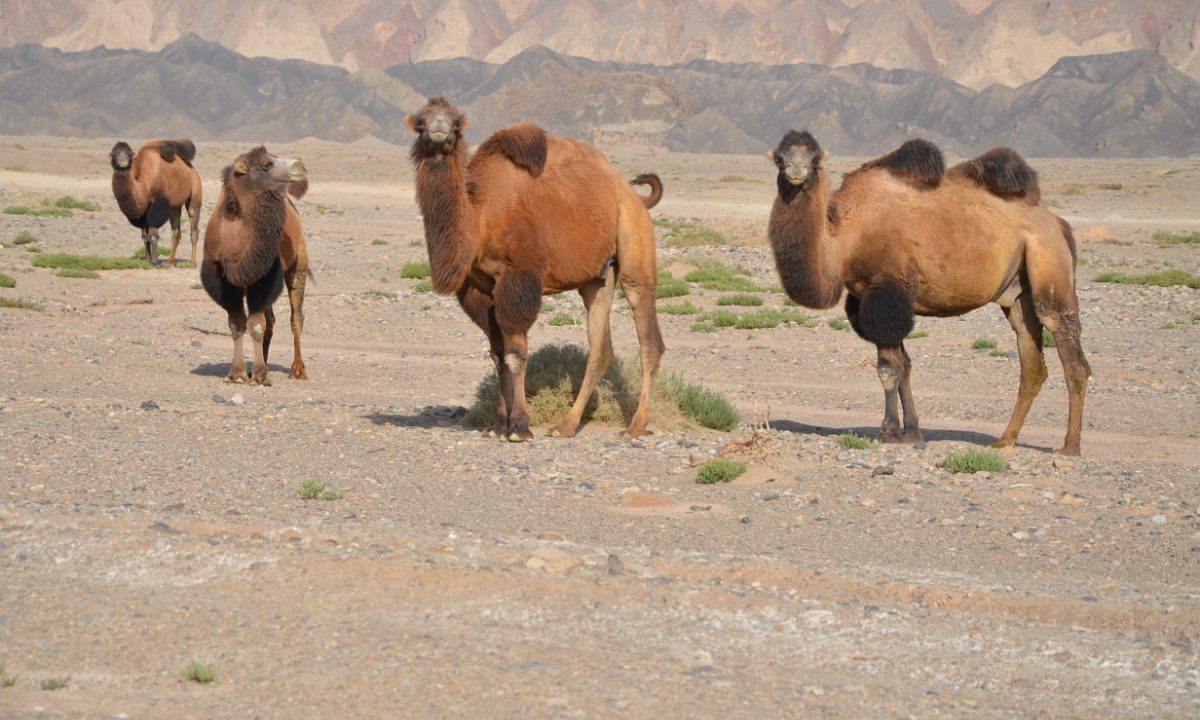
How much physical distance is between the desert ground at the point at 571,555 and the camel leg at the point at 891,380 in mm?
446

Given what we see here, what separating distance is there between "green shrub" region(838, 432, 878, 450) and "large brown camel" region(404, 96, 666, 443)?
170 centimetres

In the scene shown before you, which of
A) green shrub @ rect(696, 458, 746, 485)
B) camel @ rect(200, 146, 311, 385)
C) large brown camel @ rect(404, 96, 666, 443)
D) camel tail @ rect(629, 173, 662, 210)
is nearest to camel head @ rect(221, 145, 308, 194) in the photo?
camel @ rect(200, 146, 311, 385)

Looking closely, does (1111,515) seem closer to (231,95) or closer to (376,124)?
(376,124)

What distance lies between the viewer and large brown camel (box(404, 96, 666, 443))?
9.11m

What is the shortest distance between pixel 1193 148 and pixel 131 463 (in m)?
117

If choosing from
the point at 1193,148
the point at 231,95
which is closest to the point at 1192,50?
the point at 1193,148

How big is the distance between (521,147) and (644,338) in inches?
77.9

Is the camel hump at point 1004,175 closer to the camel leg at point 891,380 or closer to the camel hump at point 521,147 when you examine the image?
the camel leg at point 891,380

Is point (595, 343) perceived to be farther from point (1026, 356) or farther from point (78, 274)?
point (78, 274)

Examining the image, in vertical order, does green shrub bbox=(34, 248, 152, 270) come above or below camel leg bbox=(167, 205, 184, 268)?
below

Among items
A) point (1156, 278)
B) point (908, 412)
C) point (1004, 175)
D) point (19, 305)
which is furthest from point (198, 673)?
point (1156, 278)

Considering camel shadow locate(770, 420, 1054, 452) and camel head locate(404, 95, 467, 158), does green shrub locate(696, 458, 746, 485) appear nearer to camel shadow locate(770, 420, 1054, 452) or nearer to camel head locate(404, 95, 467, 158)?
camel shadow locate(770, 420, 1054, 452)

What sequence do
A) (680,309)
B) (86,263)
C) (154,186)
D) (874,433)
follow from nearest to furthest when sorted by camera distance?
1. (874,433)
2. (680,309)
3. (86,263)
4. (154,186)

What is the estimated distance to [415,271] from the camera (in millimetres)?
23828
